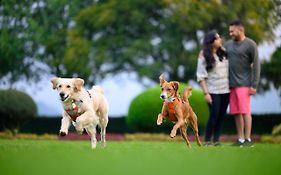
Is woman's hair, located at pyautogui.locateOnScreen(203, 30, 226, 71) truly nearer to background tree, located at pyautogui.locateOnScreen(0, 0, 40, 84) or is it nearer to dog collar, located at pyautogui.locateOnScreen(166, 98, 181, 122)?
dog collar, located at pyautogui.locateOnScreen(166, 98, 181, 122)

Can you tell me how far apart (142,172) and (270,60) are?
88.2 ft

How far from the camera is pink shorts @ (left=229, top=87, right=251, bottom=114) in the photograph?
10.3 m

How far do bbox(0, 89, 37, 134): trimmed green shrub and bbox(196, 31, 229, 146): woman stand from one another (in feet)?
34.6

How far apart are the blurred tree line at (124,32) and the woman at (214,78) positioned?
2020 cm

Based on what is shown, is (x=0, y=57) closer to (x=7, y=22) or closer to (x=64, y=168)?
(x=7, y=22)

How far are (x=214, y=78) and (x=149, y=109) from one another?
394 inches

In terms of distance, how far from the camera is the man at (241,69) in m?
10.2

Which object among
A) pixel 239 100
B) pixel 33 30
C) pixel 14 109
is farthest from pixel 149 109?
pixel 33 30

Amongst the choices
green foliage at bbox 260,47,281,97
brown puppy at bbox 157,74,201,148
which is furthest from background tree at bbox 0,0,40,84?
brown puppy at bbox 157,74,201,148

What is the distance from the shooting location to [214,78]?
9.95 m

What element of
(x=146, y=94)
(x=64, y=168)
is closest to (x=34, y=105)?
(x=146, y=94)

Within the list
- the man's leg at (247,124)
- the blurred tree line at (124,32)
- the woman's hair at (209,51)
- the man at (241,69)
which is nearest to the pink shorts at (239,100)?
the man at (241,69)

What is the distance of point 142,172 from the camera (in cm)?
456

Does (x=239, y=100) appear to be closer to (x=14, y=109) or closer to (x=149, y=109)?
(x=149, y=109)
